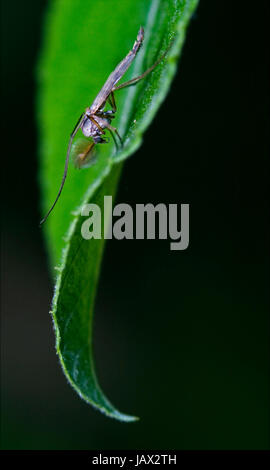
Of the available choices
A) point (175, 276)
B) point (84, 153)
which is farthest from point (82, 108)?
point (175, 276)

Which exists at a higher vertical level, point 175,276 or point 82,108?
point 82,108

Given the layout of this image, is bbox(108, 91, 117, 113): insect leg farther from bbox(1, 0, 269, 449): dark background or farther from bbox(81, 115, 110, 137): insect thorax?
bbox(1, 0, 269, 449): dark background

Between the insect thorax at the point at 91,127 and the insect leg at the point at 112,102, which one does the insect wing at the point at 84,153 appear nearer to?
the insect thorax at the point at 91,127

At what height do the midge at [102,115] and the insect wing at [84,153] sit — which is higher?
the midge at [102,115]

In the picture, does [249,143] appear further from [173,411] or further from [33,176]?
[173,411]

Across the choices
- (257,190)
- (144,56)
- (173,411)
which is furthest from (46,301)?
(144,56)

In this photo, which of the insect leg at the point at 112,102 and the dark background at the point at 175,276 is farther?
the dark background at the point at 175,276

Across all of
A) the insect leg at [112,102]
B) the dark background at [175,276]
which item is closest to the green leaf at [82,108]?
the insect leg at [112,102]

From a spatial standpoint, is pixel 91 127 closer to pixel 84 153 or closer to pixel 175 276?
pixel 84 153
